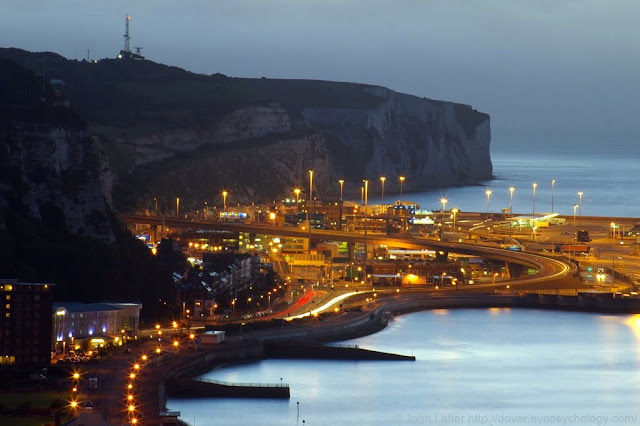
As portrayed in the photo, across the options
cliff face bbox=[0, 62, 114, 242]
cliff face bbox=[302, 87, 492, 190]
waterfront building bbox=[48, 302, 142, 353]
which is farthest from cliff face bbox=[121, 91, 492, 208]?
waterfront building bbox=[48, 302, 142, 353]

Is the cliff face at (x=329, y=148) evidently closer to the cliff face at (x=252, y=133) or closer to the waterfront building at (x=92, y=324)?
the cliff face at (x=252, y=133)

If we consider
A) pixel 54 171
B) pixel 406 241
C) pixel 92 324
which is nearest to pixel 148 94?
pixel 406 241

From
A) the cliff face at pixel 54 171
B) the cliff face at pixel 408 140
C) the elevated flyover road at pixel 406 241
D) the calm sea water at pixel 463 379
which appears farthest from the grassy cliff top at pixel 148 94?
the calm sea water at pixel 463 379

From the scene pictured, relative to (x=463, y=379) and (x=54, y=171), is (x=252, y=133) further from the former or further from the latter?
(x=463, y=379)

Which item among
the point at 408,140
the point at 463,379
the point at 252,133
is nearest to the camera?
the point at 463,379

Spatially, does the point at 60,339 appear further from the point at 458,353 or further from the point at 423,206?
the point at 423,206
